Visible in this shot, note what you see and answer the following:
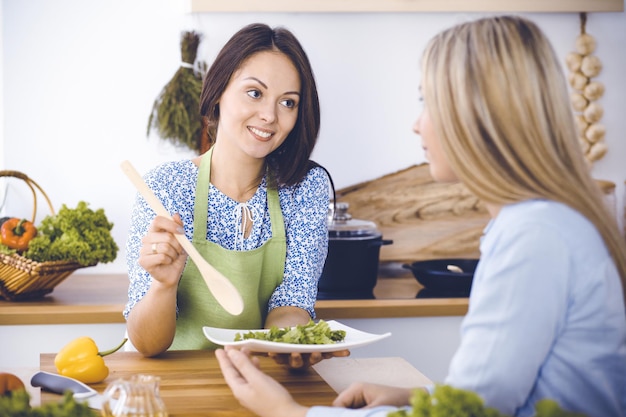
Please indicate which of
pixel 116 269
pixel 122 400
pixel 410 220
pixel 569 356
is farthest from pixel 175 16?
pixel 569 356

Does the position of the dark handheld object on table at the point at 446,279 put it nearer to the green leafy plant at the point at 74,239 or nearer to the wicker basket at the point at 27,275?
the green leafy plant at the point at 74,239

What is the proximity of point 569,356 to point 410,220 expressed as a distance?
198cm

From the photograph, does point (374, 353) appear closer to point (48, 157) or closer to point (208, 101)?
point (208, 101)

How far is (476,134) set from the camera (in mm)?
1032

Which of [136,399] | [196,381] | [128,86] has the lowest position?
[196,381]

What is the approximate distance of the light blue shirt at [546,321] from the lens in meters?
0.96

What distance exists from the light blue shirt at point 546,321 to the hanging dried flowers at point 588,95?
2.09 metres

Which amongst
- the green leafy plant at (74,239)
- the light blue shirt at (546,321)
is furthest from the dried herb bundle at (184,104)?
the light blue shirt at (546,321)

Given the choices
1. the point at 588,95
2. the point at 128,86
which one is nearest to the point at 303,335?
the point at 128,86

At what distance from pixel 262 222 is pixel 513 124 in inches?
41.8

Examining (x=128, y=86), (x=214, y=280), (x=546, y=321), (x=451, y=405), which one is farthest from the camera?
(x=128, y=86)

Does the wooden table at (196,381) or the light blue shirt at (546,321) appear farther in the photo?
the wooden table at (196,381)

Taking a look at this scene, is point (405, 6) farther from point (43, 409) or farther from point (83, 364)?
point (43, 409)

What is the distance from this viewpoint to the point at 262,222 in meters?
2.00
